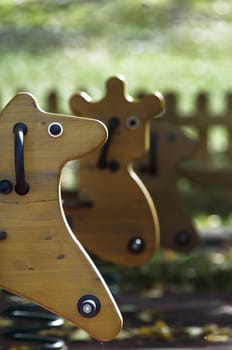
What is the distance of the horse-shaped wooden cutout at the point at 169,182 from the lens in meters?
6.04

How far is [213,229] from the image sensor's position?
8.15 meters

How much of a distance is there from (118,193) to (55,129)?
1.47 m

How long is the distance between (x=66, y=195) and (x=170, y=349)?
1.18 metres

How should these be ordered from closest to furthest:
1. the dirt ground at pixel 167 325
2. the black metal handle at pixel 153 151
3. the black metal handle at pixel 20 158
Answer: the black metal handle at pixel 20 158, the dirt ground at pixel 167 325, the black metal handle at pixel 153 151

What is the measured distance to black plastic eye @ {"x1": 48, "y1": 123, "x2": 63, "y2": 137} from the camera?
3.88 m

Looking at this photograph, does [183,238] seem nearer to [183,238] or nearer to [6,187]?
[183,238]

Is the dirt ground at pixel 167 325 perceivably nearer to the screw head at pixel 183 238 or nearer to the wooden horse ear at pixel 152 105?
the screw head at pixel 183 238

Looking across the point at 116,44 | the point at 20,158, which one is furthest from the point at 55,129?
the point at 116,44

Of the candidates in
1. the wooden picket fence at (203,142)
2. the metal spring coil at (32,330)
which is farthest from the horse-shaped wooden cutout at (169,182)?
the wooden picket fence at (203,142)

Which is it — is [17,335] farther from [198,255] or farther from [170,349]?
[198,255]

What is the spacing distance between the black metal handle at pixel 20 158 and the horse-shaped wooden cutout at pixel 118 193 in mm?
1267

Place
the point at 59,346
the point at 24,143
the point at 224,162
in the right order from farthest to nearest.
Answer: the point at 224,162 → the point at 59,346 → the point at 24,143

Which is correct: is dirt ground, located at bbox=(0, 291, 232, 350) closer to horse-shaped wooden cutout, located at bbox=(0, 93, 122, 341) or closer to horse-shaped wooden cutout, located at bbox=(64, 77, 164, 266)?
horse-shaped wooden cutout, located at bbox=(64, 77, 164, 266)

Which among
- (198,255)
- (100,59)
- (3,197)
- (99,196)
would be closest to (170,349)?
(99,196)
